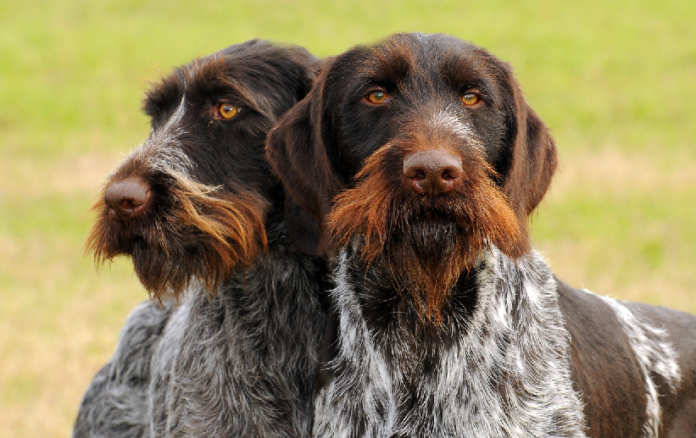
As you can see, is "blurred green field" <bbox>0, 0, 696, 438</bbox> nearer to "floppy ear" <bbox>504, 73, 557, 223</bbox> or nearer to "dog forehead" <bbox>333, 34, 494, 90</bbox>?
"dog forehead" <bbox>333, 34, 494, 90</bbox>

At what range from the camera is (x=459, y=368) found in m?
4.16

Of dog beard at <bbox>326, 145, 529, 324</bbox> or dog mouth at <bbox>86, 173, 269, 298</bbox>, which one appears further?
dog mouth at <bbox>86, 173, 269, 298</bbox>

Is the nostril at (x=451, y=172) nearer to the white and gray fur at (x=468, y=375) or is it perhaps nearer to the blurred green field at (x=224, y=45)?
the white and gray fur at (x=468, y=375)

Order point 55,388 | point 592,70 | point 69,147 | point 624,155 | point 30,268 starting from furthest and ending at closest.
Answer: point 592,70 → point 69,147 → point 624,155 → point 30,268 → point 55,388

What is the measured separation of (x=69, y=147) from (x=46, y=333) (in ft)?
28.5

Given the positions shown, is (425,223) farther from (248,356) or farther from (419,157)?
(248,356)

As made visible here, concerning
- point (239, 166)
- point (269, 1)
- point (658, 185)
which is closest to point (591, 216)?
point (658, 185)

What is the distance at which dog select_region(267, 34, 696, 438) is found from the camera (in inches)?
153

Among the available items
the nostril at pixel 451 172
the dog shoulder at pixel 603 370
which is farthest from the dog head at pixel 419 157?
the dog shoulder at pixel 603 370

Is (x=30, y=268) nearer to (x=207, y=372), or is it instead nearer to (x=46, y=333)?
(x=46, y=333)

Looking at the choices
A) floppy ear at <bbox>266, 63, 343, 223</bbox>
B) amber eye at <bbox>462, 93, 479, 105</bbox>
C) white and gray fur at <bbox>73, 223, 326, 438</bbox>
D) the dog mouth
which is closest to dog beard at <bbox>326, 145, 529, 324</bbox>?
floppy ear at <bbox>266, 63, 343, 223</bbox>

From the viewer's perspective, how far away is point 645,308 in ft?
17.9

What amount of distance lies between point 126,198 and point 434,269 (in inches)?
55.5

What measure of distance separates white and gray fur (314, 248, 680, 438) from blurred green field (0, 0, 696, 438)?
1549 mm
